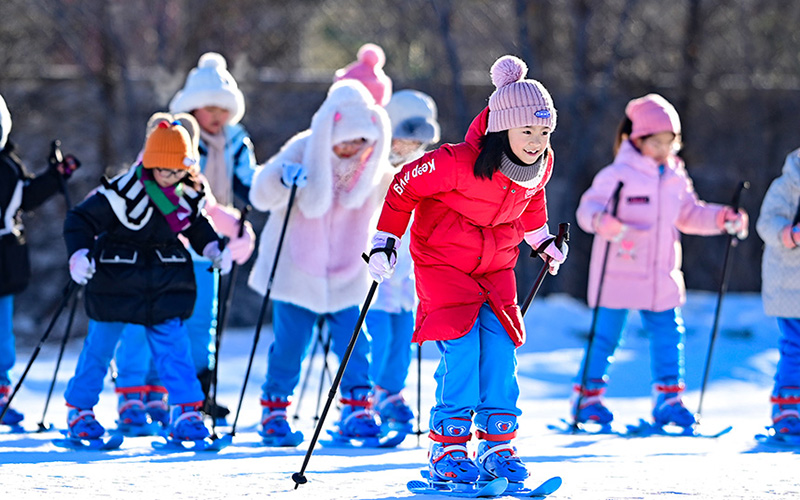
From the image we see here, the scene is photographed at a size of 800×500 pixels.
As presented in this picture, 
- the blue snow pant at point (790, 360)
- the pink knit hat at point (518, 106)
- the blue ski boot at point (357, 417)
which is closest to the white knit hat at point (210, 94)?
the blue ski boot at point (357, 417)

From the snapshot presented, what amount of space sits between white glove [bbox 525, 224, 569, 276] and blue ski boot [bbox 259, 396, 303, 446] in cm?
163

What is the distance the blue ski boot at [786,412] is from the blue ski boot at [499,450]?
2.16 meters

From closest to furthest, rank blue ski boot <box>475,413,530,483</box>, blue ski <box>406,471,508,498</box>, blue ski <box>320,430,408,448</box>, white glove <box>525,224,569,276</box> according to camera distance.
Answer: blue ski <box>406,471,508,498</box>, blue ski boot <box>475,413,530,483</box>, white glove <box>525,224,569,276</box>, blue ski <box>320,430,408,448</box>

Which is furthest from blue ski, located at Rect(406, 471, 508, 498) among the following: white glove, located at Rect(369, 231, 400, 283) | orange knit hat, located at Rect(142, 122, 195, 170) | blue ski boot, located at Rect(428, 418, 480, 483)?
orange knit hat, located at Rect(142, 122, 195, 170)

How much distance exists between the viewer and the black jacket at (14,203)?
6148 mm

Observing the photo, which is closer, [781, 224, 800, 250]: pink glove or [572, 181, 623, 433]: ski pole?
[781, 224, 800, 250]: pink glove

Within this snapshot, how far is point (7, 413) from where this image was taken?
6133mm

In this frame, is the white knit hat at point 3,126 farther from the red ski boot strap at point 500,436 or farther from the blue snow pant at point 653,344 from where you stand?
the blue snow pant at point 653,344

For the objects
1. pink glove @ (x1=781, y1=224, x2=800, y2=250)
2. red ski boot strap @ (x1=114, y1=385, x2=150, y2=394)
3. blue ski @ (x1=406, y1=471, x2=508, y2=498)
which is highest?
pink glove @ (x1=781, y1=224, x2=800, y2=250)

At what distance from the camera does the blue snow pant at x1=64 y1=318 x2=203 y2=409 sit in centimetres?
537

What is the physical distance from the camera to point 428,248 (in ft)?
14.7

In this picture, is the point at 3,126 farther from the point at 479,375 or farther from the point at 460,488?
the point at 460,488

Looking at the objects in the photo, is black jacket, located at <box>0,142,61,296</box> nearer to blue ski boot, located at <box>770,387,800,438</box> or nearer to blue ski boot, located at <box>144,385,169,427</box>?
blue ski boot, located at <box>144,385,169,427</box>

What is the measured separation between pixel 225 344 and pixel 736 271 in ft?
22.4
